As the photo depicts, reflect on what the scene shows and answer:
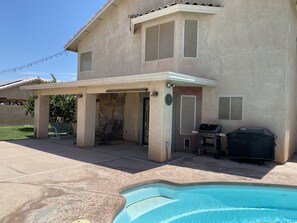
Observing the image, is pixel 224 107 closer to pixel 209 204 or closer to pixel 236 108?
pixel 236 108

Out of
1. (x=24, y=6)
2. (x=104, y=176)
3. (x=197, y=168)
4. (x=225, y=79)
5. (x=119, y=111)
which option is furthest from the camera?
(x=24, y=6)

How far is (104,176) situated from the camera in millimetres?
9469

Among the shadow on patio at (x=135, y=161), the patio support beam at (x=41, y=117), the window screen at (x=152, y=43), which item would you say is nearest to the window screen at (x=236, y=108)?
the shadow on patio at (x=135, y=161)

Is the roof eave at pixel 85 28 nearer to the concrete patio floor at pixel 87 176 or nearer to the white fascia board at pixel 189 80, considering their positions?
the white fascia board at pixel 189 80

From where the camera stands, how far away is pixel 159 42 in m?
15.8

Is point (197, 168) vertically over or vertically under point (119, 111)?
under

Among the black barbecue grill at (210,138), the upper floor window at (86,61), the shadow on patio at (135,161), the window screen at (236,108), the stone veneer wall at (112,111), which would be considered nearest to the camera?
the shadow on patio at (135,161)

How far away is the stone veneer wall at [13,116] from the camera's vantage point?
3051 centimetres

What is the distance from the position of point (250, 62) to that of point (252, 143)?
4.29 meters

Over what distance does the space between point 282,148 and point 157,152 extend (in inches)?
244

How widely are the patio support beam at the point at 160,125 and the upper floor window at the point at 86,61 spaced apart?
11.1 m

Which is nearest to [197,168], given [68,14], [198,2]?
[198,2]

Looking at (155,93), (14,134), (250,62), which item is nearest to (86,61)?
(14,134)

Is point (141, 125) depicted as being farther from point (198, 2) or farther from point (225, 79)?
point (198, 2)
